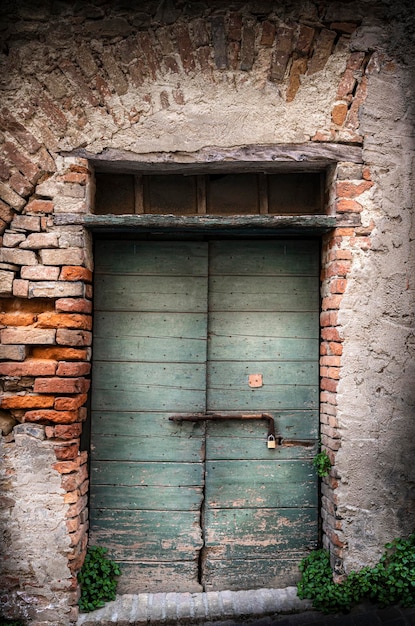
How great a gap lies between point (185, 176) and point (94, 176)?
2.02 ft

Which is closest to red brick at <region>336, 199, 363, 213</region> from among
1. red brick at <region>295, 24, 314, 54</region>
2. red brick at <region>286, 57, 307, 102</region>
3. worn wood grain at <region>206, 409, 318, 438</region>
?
red brick at <region>286, 57, 307, 102</region>

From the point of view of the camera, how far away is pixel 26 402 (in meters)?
2.87

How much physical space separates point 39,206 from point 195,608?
2.72 m

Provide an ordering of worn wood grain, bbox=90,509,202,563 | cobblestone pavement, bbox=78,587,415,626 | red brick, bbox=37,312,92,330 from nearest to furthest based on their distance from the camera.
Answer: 1. cobblestone pavement, bbox=78,587,415,626
2. red brick, bbox=37,312,92,330
3. worn wood grain, bbox=90,509,202,563

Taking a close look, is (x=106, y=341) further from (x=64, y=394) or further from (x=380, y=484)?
(x=380, y=484)

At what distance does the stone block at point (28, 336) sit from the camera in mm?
2877

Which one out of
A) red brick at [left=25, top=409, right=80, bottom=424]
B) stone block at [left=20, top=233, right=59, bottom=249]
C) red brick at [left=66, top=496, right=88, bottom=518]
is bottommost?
red brick at [left=66, top=496, right=88, bottom=518]

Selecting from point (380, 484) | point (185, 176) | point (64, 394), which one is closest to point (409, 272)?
point (380, 484)

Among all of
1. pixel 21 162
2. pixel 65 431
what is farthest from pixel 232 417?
pixel 21 162

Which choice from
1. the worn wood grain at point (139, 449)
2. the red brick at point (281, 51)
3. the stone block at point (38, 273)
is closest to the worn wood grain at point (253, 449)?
the worn wood grain at point (139, 449)

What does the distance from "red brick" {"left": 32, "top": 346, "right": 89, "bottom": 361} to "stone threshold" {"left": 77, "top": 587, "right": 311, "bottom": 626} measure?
1598 mm

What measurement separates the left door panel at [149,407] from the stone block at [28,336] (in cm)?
37

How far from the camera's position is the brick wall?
287cm

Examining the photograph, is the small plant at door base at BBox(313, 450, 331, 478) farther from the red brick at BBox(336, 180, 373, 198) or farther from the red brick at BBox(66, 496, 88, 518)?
the red brick at BBox(336, 180, 373, 198)
